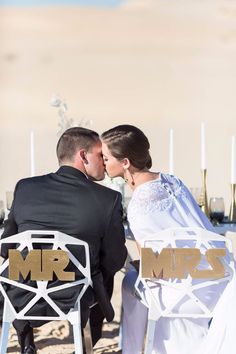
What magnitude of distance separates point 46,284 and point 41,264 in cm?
8

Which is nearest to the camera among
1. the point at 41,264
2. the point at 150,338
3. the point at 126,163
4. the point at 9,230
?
the point at 41,264

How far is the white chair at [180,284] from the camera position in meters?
2.32

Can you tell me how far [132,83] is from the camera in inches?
242

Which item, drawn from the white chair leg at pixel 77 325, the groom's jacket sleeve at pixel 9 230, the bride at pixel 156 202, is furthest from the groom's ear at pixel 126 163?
the white chair leg at pixel 77 325

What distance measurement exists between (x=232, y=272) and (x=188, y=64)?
394 cm

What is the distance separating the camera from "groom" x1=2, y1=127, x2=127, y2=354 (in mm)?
2375

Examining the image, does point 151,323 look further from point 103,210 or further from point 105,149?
point 105,149

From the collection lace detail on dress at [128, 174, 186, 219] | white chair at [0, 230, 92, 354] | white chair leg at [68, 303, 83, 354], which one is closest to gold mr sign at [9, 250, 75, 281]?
white chair at [0, 230, 92, 354]

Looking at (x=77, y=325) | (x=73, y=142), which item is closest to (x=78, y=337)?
(x=77, y=325)

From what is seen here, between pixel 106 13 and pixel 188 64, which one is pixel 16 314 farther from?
pixel 106 13

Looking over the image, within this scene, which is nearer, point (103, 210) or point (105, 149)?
point (103, 210)

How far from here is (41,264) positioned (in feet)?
7.54

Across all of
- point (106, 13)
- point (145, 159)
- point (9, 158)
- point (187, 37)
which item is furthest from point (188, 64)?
point (145, 159)

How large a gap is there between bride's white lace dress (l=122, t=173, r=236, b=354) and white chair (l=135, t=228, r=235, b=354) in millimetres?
51
